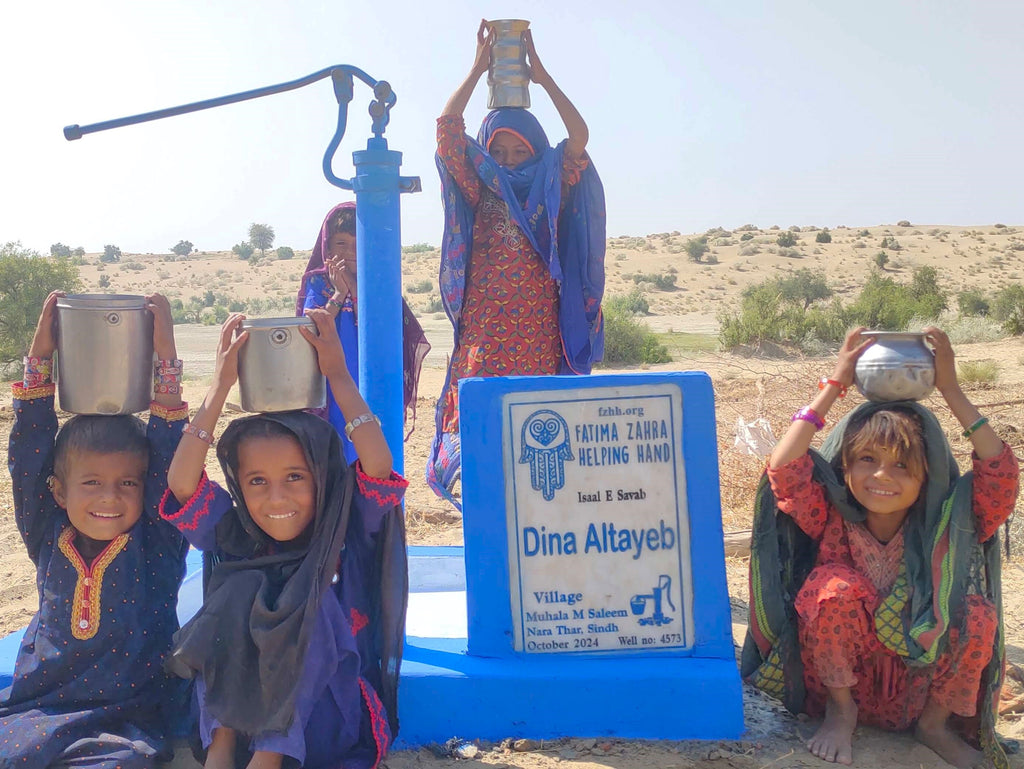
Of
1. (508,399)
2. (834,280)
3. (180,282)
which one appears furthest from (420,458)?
(180,282)

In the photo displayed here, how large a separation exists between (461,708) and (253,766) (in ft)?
2.20

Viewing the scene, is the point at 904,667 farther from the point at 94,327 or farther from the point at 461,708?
the point at 94,327

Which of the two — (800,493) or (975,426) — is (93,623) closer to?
(800,493)

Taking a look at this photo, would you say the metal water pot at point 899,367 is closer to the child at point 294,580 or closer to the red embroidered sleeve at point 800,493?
the red embroidered sleeve at point 800,493

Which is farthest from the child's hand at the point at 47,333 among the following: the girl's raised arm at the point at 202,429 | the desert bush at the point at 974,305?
the desert bush at the point at 974,305

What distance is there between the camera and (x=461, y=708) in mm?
2998

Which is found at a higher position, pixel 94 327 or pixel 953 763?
pixel 94 327

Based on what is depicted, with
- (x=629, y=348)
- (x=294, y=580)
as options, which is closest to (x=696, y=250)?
(x=629, y=348)

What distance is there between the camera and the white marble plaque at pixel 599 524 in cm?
309

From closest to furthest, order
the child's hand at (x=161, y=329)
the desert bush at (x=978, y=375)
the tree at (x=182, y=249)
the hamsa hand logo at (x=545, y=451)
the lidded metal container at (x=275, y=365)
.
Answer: the lidded metal container at (x=275, y=365), the child's hand at (x=161, y=329), the hamsa hand logo at (x=545, y=451), the desert bush at (x=978, y=375), the tree at (x=182, y=249)

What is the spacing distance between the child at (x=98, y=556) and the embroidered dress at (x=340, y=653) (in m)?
0.20

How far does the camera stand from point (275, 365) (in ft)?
9.00

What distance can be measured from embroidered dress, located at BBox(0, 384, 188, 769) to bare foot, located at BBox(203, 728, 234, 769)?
0.21 metres

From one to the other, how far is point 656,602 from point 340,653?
3.22 feet
